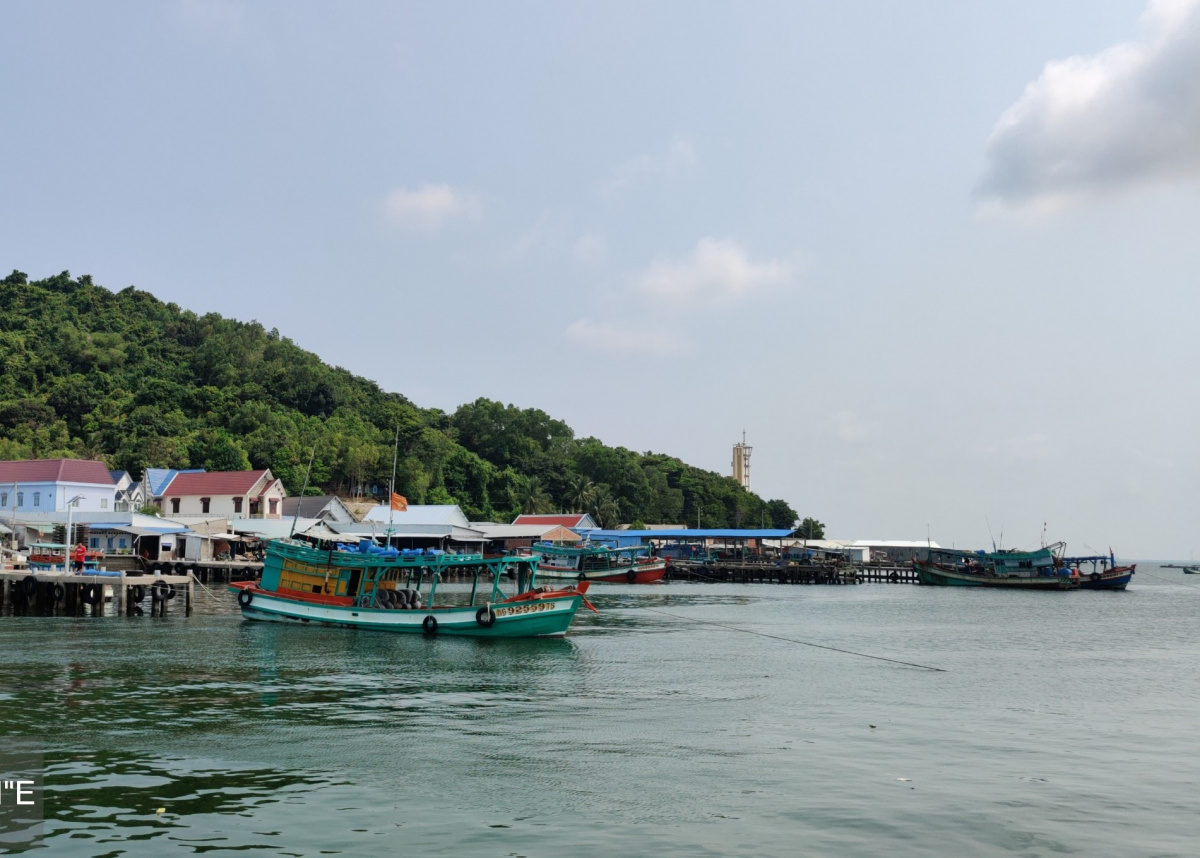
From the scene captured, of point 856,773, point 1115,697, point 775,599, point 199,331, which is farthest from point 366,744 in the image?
point 199,331

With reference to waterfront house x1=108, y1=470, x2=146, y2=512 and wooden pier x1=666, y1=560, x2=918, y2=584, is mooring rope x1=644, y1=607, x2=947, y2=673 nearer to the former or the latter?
wooden pier x1=666, y1=560, x2=918, y2=584

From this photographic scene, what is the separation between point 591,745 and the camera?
771 inches

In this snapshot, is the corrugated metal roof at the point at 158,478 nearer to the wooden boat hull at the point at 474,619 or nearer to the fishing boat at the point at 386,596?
the fishing boat at the point at 386,596

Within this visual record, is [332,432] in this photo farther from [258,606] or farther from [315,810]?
[315,810]

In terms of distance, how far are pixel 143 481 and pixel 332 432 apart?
107ft

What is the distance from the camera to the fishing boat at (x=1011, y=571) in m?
87.1

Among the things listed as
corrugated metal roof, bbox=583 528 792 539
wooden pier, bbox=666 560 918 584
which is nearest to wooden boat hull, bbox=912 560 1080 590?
→ wooden pier, bbox=666 560 918 584

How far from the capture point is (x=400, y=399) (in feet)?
516

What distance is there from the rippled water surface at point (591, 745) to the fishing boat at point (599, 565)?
51.6 m

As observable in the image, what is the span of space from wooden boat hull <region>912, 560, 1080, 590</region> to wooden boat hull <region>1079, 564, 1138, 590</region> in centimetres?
180

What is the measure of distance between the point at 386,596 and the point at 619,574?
50.1 metres

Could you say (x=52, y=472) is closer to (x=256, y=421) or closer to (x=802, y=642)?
(x=256, y=421)

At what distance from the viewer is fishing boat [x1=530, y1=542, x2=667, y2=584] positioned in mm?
90875

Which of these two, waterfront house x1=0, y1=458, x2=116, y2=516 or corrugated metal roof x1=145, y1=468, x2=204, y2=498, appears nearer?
waterfront house x1=0, y1=458, x2=116, y2=516
